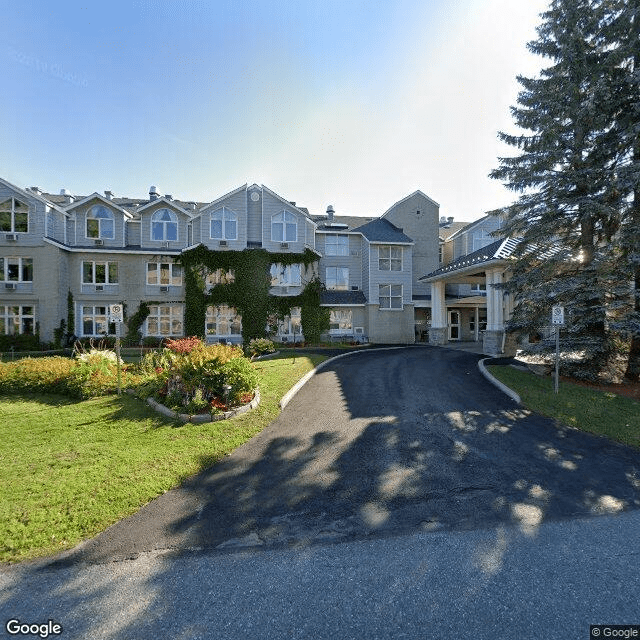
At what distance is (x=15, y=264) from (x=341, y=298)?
2263cm

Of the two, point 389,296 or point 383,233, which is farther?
point 383,233

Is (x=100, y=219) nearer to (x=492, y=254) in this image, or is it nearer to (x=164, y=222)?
(x=164, y=222)

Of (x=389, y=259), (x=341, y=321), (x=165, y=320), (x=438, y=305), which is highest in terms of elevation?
(x=389, y=259)


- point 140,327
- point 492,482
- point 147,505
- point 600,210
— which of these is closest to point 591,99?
point 600,210

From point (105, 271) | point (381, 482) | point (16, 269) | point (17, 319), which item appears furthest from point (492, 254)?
point (17, 319)

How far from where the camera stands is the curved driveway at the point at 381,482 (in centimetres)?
413

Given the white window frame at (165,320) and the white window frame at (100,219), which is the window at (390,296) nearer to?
the white window frame at (165,320)

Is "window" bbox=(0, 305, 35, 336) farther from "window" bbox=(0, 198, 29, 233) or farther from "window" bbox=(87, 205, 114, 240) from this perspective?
"window" bbox=(87, 205, 114, 240)

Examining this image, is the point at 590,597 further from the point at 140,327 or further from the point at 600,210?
the point at 140,327

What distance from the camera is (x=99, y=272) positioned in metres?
24.8

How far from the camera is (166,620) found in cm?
284

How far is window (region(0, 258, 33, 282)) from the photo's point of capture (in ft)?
74.5

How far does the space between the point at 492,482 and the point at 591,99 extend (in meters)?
13.8

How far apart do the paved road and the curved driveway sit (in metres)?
0.03
